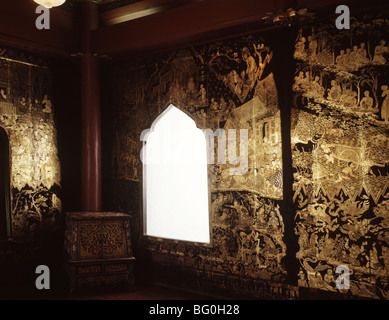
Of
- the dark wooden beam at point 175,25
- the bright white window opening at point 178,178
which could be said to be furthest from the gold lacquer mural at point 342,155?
the bright white window opening at point 178,178

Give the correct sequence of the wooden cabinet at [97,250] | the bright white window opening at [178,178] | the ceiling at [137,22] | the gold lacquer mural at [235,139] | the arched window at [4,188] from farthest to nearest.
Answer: the bright white window opening at [178,178] → the arched window at [4,188] → the wooden cabinet at [97,250] → the gold lacquer mural at [235,139] → the ceiling at [137,22]

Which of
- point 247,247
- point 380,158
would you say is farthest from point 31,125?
point 380,158

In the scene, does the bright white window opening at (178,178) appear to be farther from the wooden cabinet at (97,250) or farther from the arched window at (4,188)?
the arched window at (4,188)

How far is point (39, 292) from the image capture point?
15.4 feet

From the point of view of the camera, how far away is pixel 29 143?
5.19 metres

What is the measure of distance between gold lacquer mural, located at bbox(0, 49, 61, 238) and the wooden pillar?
48 cm

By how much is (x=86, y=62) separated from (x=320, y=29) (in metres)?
2.86

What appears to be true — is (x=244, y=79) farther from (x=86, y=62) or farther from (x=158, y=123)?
(x=86, y=62)

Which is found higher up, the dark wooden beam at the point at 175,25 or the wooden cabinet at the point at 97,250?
the dark wooden beam at the point at 175,25

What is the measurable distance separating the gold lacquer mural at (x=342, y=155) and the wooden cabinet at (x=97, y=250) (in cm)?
199

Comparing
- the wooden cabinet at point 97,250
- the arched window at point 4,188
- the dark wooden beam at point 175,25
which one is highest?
the dark wooden beam at point 175,25

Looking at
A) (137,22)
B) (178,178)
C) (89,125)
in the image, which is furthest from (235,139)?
(89,125)

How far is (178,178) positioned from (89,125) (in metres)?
1.37

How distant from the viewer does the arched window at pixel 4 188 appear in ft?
16.4
